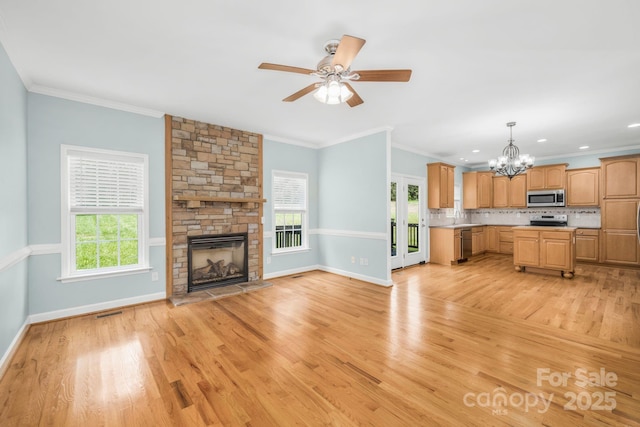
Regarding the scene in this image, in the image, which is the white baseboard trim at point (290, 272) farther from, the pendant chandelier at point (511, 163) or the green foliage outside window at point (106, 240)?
the pendant chandelier at point (511, 163)

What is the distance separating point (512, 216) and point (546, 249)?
2.95m

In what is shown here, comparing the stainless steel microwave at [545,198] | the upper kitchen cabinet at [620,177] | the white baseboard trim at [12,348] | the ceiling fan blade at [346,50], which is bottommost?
the white baseboard trim at [12,348]

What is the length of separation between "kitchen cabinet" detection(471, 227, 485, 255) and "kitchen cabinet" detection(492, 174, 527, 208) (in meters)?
0.99

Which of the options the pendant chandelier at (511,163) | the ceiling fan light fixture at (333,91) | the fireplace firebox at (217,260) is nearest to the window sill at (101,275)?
the fireplace firebox at (217,260)

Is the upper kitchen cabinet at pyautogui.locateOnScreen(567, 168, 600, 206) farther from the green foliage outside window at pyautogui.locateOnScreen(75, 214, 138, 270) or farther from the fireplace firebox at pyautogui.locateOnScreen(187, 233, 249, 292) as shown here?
the green foliage outside window at pyautogui.locateOnScreen(75, 214, 138, 270)

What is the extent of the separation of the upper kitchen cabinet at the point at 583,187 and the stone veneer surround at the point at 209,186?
7.59 meters

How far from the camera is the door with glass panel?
592 centimetres

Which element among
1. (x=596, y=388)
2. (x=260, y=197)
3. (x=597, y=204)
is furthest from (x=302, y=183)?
(x=597, y=204)

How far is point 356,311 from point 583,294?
12.1 ft

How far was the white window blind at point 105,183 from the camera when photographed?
3395mm

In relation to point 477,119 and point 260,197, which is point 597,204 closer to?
point 477,119

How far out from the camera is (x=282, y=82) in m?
3.00

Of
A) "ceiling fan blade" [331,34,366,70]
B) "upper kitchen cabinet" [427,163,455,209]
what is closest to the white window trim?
"upper kitchen cabinet" [427,163,455,209]

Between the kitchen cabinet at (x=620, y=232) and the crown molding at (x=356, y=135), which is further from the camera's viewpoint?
the kitchen cabinet at (x=620, y=232)
